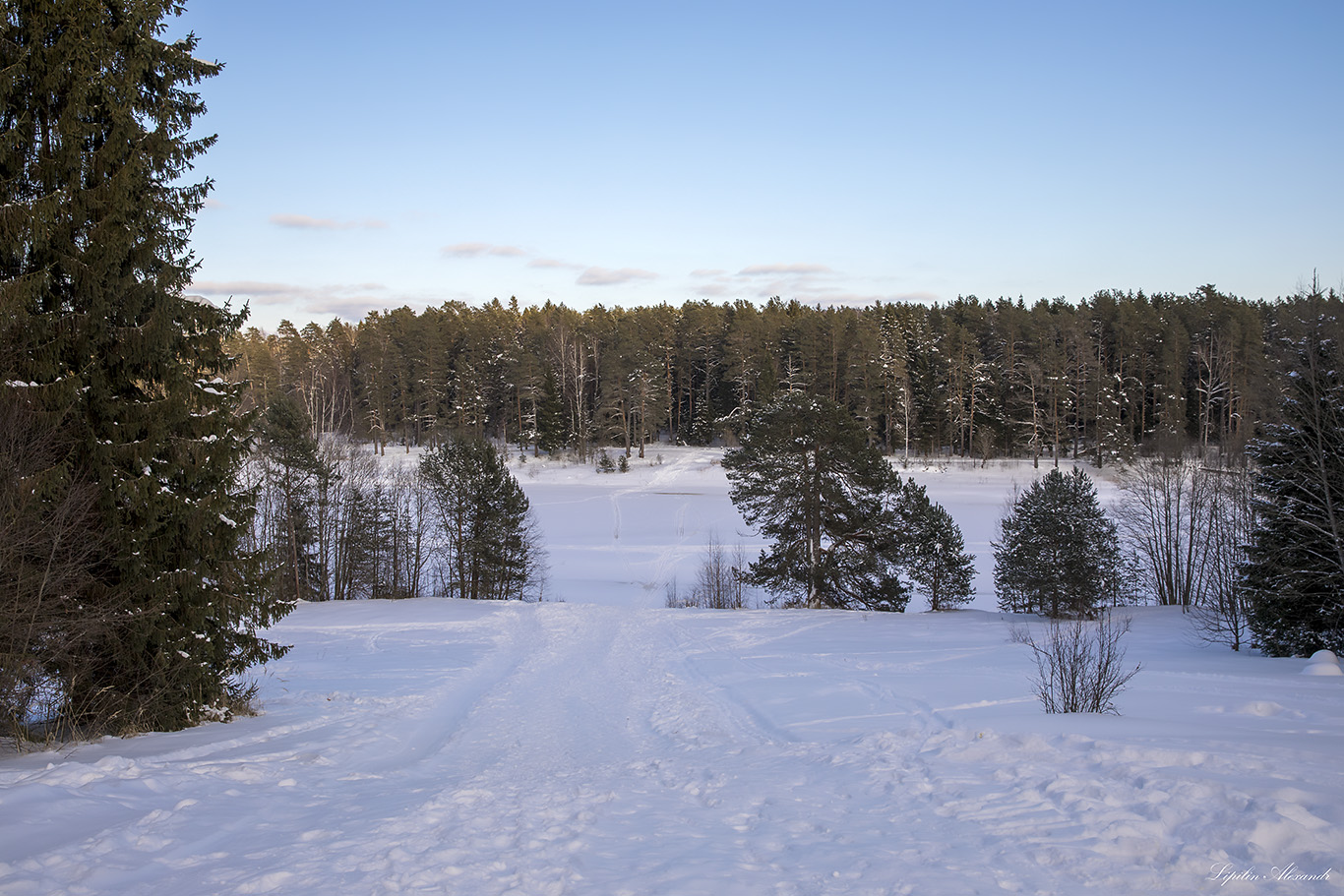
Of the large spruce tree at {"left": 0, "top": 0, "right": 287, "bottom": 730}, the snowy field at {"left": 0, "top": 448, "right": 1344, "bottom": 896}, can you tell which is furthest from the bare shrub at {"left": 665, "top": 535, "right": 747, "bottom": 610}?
the large spruce tree at {"left": 0, "top": 0, "right": 287, "bottom": 730}

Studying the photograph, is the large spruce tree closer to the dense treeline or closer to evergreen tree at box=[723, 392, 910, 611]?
evergreen tree at box=[723, 392, 910, 611]

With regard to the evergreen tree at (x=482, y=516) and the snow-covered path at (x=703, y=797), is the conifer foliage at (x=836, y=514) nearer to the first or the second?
the evergreen tree at (x=482, y=516)

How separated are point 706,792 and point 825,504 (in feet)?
71.9

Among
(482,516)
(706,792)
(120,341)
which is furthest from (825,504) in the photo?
(120,341)

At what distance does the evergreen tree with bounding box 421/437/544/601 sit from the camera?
3169cm

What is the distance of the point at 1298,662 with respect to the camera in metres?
13.4

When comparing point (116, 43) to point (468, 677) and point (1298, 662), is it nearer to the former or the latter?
point (468, 677)

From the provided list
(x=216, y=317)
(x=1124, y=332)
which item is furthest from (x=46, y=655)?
(x=1124, y=332)

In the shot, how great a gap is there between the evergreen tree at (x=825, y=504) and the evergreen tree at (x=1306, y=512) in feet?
40.3

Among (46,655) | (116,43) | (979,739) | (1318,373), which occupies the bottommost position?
(979,739)

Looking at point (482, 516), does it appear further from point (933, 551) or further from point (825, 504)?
point (933, 551)

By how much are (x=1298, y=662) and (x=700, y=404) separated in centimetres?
5438

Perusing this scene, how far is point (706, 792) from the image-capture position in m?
5.96

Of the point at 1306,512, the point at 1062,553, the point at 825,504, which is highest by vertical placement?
the point at 1306,512
